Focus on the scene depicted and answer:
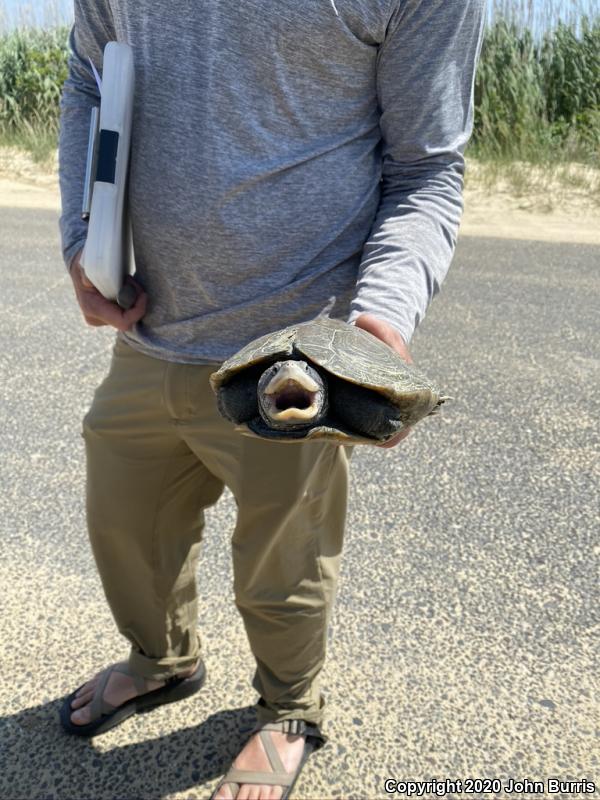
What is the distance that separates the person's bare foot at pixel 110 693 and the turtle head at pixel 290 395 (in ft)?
3.89

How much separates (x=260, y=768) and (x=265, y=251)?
4.13 feet

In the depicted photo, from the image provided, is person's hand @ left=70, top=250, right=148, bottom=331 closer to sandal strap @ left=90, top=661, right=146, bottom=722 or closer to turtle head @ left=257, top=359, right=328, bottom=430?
turtle head @ left=257, top=359, right=328, bottom=430

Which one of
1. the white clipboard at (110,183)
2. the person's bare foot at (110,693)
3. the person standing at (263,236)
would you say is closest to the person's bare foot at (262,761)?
the person standing at (263,236)

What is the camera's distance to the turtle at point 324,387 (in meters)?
1.17

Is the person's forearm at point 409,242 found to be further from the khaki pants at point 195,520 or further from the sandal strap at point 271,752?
the sandal strap at point 271,752

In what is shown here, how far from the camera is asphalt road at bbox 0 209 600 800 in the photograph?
192cm

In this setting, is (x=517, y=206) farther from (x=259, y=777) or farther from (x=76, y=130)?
(x=259, y=777)

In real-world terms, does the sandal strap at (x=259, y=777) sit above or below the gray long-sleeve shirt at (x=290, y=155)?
below

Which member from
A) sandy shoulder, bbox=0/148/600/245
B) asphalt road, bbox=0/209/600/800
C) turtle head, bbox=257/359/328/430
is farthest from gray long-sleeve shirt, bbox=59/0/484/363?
sandy shoulder, bbox=0/148/600/245

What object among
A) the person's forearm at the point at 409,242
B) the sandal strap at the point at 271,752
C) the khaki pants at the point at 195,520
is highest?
the person's forearm at the point at 409,242

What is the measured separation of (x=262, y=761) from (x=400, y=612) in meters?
0.74

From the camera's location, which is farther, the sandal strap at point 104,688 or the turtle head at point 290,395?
the sandal strap at point 104,688

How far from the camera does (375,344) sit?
130 cm

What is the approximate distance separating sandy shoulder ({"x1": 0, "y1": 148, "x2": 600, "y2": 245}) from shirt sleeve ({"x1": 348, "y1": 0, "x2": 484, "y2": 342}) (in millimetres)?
6111
